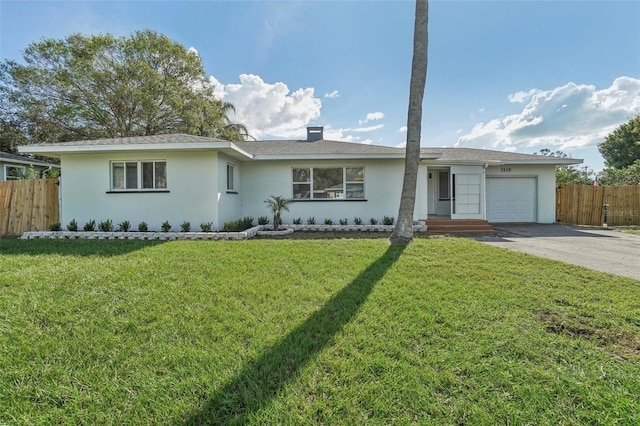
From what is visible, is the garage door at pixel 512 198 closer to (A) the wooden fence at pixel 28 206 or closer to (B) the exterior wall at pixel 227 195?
(B) the exterior wall at pixel 227 195

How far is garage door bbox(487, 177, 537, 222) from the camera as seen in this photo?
13828 mm

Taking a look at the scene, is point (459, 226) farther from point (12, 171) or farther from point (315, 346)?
point (12, 171)

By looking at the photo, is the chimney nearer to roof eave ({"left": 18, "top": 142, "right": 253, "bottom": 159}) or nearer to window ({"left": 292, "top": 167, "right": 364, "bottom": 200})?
window ({"left": 292, "top": 167, "right": 364, "bottom": 200})

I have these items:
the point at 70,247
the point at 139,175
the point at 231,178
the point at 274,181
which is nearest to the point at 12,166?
the point at 139,175

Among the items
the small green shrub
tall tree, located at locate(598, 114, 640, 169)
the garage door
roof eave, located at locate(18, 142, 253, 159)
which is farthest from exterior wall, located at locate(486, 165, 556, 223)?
tall tree, located at locate(598, 114, 640, 169)

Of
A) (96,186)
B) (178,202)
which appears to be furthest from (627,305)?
(96,186)

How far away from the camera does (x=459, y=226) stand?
36.6 feet

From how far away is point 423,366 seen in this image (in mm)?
2482

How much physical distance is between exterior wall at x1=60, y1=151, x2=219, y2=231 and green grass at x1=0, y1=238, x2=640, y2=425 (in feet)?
15.4

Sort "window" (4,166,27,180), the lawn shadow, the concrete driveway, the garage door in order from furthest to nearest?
"window" (4,166,27,180) < the garage door < the lawn shadow < the concrete driveway

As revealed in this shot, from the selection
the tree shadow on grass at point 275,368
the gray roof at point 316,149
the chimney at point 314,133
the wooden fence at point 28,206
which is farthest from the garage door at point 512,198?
the wooden fence at point 28,206

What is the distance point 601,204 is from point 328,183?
13312 mm

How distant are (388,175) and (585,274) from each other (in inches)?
285

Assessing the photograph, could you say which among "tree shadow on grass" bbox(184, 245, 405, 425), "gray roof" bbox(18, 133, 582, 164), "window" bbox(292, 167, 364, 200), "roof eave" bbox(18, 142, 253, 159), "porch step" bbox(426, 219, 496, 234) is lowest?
"tree shadow on grass" bbox(184, 245, 405, 425)
